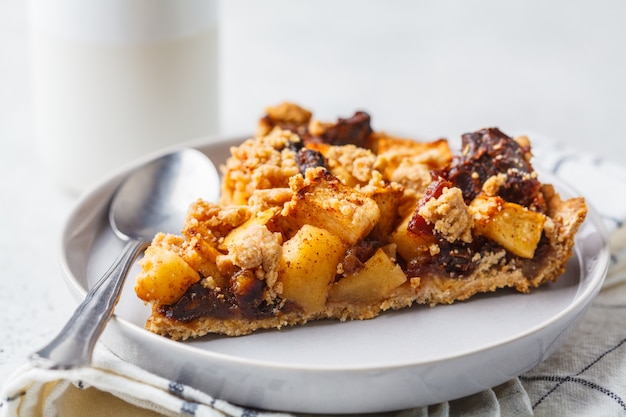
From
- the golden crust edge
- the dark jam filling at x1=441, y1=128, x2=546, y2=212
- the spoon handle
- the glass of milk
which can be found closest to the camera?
the spoon handle

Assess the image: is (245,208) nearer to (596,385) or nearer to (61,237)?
(61,237)

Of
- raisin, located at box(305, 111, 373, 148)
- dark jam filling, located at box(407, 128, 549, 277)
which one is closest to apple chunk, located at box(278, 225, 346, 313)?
dark jam filling, located at box(407, 128, 549, 277)

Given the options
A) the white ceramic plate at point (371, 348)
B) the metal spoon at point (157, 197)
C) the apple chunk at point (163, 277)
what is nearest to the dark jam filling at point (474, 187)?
the white ceramic plate at point (371, 348)

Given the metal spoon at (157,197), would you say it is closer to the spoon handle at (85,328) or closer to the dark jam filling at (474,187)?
the spoon handle at (85,328)

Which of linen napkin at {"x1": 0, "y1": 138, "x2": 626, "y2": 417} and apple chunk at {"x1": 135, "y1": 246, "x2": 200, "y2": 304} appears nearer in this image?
linen napkin at {"x1": 0, "y1": 138, "x2": 626, "y2": 417}

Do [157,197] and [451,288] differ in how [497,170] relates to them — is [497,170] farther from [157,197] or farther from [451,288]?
[157,197]

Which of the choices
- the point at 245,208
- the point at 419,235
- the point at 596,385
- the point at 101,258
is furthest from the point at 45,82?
the point at 596,385

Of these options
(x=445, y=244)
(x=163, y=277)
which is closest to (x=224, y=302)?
(x=163, y=277)

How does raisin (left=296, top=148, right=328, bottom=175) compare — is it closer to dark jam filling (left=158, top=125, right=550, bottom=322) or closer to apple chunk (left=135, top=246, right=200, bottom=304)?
dark jam filling (left=158, top=125, right=550, bottom=322)
